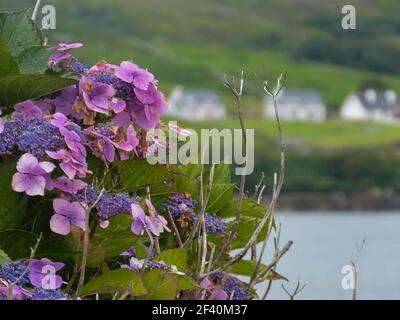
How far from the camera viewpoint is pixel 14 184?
1.99m

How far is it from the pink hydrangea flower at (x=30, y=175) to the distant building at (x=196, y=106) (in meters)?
129

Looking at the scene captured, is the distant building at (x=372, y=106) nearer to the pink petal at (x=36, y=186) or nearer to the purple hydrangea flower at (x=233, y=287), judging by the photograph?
the purple hydrangea flower at (x=233, y=287)

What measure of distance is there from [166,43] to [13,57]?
160468mm

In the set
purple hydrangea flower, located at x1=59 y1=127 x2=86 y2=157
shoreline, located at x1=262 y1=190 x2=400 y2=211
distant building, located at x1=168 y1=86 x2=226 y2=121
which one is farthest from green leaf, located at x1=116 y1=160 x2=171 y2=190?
distant building, located at x1=168 y1=86 x2=226 y2=121

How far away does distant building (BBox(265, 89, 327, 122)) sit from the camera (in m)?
143

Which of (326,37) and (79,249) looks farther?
(326,37)

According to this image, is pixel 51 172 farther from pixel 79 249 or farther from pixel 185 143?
pixel 185 143

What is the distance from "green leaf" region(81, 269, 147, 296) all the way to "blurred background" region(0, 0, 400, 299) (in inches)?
2143

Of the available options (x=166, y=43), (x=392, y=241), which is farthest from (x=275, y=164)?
(x=166, y=43)

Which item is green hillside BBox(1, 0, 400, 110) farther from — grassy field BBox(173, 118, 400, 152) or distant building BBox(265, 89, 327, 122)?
grassy field BBox(173, 118, 400, 152)

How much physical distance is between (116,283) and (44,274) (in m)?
0.15

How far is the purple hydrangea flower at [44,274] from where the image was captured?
6.23 feet

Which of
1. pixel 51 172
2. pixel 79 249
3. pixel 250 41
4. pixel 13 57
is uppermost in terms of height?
pixel 13 57
